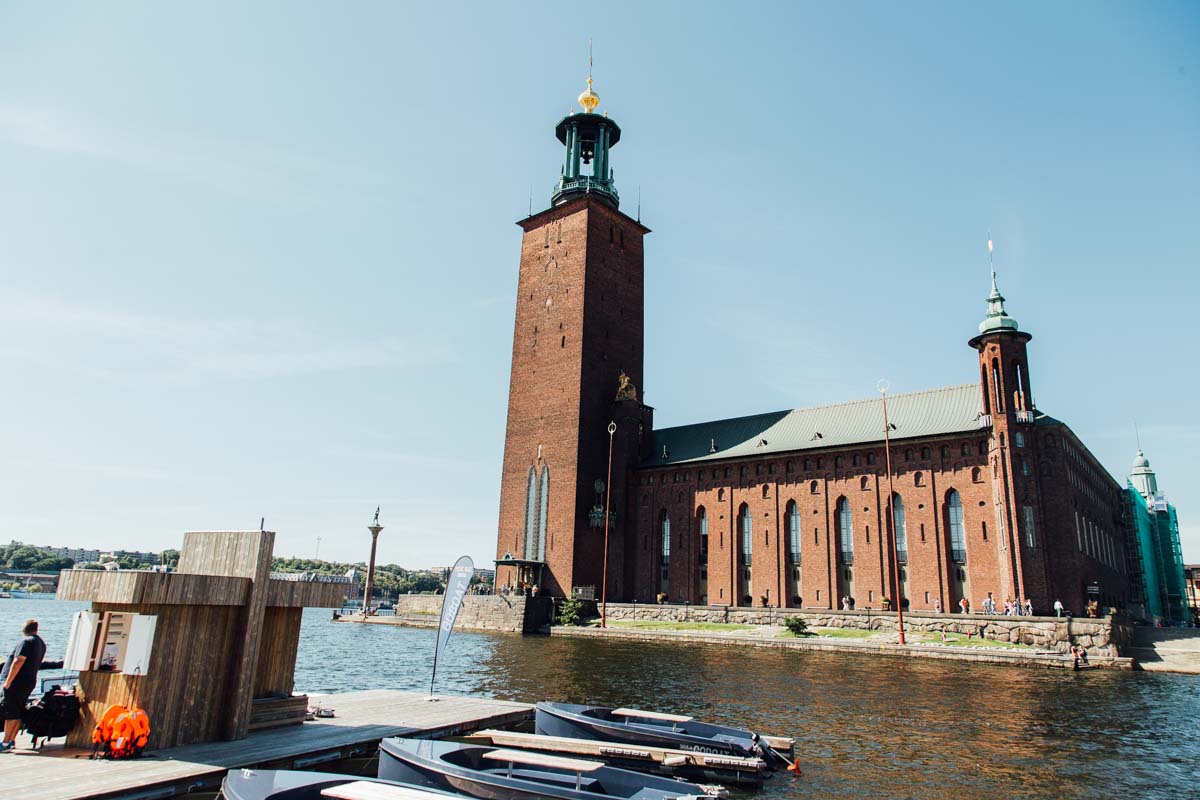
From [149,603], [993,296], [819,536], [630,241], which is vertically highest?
[630,241]

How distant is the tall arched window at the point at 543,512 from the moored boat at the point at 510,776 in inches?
2034

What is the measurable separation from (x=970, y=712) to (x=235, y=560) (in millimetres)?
19172

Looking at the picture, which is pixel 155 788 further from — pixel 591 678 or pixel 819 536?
pixel 819 536

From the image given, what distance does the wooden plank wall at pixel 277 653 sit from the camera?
530 inches

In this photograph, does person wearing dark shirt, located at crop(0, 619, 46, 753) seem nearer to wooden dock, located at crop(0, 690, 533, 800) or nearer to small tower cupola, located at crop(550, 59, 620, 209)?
wooden dock, located at crop(0, 690, 533, 800)

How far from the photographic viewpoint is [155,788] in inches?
382

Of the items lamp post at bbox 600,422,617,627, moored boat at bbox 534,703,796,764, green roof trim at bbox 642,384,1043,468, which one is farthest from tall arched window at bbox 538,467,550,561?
moored boat at bbox 534,703,796,764

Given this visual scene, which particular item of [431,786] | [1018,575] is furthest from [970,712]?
[1018,575]

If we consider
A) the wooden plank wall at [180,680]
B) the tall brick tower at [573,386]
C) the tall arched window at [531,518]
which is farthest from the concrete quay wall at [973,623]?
the wooden plank wall at [180,680]

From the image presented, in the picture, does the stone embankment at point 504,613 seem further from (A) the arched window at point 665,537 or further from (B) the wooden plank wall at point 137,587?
(B) the wooden plank wall at point 137,587

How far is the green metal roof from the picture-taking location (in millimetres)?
54562

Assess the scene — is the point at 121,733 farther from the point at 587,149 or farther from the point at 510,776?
the point at 587,149

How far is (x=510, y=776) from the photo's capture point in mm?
11211

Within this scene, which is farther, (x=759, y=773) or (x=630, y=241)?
(x=630, y=241)
